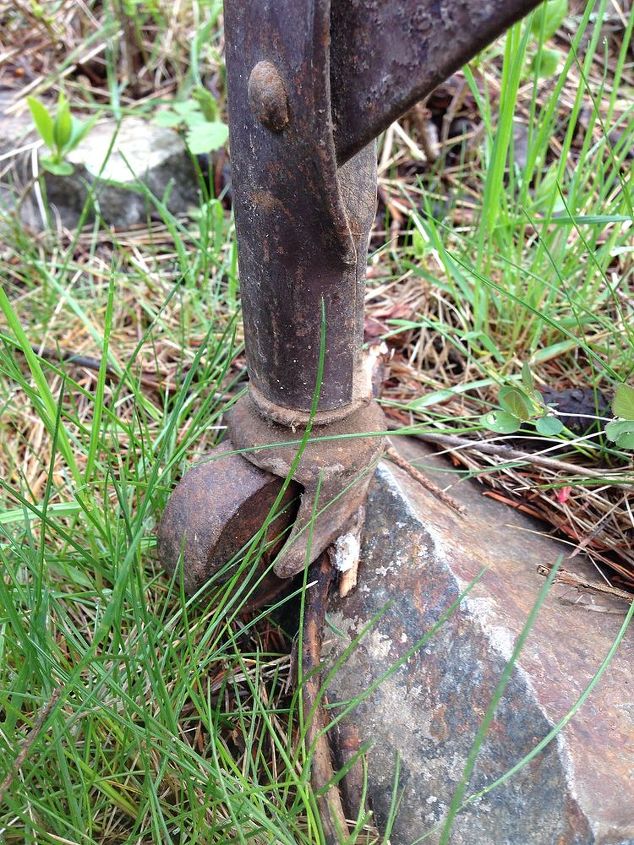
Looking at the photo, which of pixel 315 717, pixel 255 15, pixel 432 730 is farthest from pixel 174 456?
pixel 255 15

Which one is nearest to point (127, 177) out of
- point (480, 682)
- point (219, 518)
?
point (219, 518)

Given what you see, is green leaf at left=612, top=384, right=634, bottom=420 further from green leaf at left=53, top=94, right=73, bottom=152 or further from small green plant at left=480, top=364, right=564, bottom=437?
green leaf at left=53, top=94, right=73, bottom=152

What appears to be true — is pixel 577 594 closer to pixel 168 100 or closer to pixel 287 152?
pixel 287 152

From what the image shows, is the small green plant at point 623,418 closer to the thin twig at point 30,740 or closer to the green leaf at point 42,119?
the thin twig at point 30,740

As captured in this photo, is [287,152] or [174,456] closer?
[287,152]

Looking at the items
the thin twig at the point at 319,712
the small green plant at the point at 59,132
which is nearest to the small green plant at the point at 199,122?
the small green plant at the point at 59,132

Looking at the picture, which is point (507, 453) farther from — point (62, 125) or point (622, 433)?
point (62, 125)

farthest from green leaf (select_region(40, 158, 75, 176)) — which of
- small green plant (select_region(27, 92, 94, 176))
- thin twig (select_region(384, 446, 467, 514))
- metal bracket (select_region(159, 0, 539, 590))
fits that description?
thin twig (select_region(384, 446, 467, 514))
